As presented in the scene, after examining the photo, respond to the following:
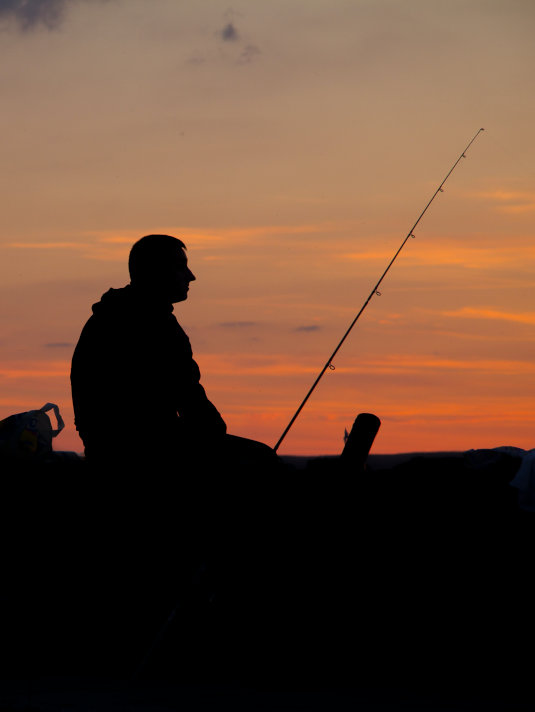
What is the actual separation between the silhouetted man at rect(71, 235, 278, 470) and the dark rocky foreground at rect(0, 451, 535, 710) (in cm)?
12

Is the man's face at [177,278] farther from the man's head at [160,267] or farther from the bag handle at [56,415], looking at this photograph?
the bag handle at [56,415]

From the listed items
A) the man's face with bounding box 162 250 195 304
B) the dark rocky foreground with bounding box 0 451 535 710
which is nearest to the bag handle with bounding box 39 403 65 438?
the dark rocky foreground with bounding box 0 451 535 710

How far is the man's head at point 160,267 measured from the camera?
6.26 meters

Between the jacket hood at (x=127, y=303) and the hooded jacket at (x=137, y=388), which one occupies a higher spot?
the jacket hood at (x=127, y=303)

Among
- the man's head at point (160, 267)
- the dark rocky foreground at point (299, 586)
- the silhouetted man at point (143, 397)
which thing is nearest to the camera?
the silhouetted man at point (143, 397)

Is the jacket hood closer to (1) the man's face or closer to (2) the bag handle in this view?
(1) the man's face

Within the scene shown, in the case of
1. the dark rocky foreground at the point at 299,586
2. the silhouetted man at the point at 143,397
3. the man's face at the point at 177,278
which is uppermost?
the man's face at the point at 177,278

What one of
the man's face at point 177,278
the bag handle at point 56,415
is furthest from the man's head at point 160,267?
the bag handle at point 56,415

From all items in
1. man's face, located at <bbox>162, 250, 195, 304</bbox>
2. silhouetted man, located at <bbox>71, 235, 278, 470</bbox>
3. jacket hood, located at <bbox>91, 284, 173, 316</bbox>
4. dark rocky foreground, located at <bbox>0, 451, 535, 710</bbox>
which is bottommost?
dark rocky foreground, located at <bbox>0, 451, 535, 710</bbox>

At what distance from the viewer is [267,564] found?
625cm

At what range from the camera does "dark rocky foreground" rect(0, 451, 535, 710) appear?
614 centimetres

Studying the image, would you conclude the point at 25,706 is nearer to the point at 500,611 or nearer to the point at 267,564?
the point at 267,564

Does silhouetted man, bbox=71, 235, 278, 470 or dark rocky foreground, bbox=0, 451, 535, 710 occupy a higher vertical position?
silhouetted man, bbox=71, 235, 278, 470

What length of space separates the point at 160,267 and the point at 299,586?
65.9 inches
